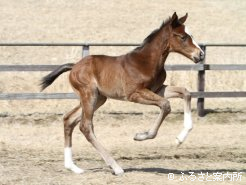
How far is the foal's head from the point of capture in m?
6.36

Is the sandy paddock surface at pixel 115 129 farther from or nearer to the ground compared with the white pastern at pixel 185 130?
nearer to the ground

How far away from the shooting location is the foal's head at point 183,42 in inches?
250

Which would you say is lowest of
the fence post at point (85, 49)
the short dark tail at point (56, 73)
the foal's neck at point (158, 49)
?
the fence post at point (85, 49)

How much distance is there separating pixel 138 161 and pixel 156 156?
1.64 feet

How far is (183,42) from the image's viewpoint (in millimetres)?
6434

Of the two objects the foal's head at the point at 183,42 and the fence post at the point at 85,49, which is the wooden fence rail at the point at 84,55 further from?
the foal's head at the point at 183,42

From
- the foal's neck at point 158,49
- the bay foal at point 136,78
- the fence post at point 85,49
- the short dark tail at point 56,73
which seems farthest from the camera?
the fence post at point 85,49

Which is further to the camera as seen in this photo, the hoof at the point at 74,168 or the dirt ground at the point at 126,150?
the hoof at the point at 74,168

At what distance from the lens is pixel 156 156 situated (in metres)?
7.97

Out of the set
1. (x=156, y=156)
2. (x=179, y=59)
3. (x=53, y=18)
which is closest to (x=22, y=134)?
(x=156, y=156)

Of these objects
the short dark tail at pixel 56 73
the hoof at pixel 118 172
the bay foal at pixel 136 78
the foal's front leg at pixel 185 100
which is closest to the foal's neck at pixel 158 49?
the bay foal at pixel 136 78

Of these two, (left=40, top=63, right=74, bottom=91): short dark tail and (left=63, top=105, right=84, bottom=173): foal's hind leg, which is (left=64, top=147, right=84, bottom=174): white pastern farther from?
(left=40, top=63, right=74, bottom=91): short dark tail

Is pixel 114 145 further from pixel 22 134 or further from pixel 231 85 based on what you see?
pixel 231 85

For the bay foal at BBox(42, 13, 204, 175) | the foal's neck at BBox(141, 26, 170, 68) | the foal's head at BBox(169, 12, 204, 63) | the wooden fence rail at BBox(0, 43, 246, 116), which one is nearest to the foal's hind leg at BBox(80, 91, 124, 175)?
the bay foal at BBox(42, 13, 204, 175)
